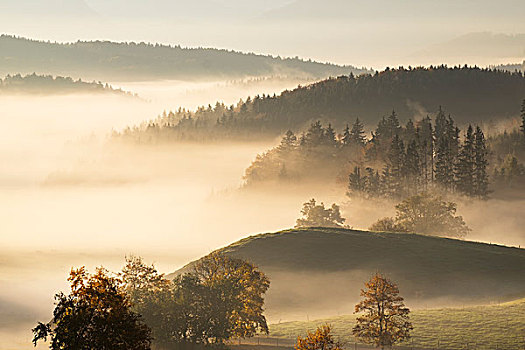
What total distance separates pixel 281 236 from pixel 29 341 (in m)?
55.7

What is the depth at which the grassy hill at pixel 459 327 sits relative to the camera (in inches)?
3565

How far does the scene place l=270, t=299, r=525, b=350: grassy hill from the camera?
90562mm

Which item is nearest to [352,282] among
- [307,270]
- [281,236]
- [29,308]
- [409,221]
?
[307,270]

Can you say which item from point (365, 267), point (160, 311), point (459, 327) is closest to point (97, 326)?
point (160, 311)

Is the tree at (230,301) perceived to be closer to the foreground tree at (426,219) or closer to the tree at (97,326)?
the tree at (97,326)

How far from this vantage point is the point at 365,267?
14312cm

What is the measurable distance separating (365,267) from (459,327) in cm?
4680

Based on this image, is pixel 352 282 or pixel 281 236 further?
pixel 281 236

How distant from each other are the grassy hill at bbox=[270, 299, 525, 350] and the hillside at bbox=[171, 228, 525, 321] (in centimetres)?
1402

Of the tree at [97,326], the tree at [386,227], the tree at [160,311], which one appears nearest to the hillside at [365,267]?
the tree at [386,227]

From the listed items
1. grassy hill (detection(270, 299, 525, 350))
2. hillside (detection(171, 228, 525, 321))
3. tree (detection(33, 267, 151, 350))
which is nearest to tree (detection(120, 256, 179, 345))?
grassy hill (detection(270, 299, 525, 350))

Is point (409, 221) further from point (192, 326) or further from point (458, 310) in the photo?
point (192, 326)

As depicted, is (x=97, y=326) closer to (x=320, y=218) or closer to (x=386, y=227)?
(x=386, y=227)

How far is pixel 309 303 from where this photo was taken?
427 ft
